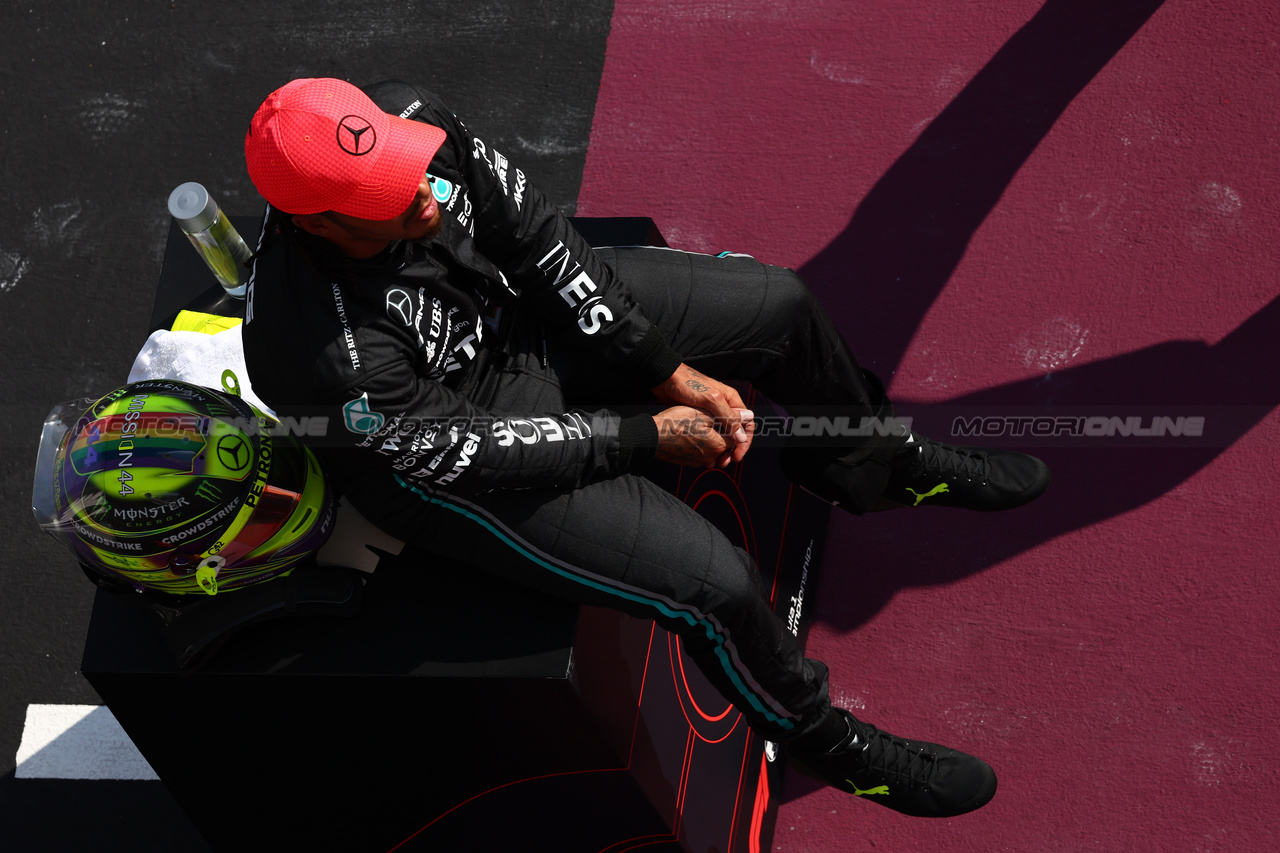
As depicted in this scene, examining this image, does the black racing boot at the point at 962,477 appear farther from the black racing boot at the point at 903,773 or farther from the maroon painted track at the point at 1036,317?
the black racing boot at the point at 903,773

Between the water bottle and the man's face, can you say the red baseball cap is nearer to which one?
the man's face

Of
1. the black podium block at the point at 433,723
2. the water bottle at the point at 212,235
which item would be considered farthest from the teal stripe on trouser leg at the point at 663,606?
the water bottle at the point at 212,235

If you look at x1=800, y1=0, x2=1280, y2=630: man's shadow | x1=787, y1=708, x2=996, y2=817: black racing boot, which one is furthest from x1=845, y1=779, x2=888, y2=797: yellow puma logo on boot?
x1=800, y1=0, x2=1280, y2=630: man's shadow

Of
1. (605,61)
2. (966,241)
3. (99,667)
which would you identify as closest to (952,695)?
(966,241)

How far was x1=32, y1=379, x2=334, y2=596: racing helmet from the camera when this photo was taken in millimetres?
1727

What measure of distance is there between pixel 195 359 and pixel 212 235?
354 millimetres

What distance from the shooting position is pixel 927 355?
2.97 m

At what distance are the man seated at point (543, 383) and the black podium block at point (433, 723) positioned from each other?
135 mm

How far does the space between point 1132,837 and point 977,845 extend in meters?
0.35

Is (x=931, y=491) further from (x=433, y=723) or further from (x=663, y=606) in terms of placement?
(x=433, y=723)

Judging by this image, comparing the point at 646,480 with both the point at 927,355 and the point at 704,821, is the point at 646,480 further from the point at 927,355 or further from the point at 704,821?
the point at 927,355

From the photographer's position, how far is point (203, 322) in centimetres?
230

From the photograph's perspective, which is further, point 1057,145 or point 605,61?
point 605,61

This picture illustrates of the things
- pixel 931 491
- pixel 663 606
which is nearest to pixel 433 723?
pixel 663 606
